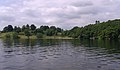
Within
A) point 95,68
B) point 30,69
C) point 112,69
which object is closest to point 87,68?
point 95,68

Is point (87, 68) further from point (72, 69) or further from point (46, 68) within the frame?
point (46, 68)

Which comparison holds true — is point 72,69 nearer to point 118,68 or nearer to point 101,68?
point 101,68

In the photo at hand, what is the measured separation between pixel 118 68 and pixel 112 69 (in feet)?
5.34

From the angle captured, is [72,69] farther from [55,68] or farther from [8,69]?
[8,69]

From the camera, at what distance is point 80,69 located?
44875 millimetres

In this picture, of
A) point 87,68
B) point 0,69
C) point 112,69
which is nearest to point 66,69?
point 87,68

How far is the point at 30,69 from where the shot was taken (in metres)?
45.6

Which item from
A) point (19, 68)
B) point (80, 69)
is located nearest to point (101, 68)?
point (80, 69)

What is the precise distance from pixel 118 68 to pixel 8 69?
20195 mm

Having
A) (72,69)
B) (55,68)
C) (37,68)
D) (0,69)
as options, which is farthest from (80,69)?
(0,69)

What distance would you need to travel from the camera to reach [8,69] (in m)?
45.6

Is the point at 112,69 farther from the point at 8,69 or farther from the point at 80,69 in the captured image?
the point at 8,69

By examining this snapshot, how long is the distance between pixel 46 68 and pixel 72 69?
16.1ft

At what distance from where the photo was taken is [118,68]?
45719 millimetres
